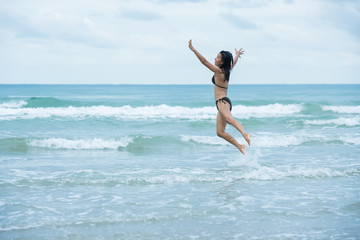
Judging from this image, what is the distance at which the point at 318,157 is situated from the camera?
11.5 metres

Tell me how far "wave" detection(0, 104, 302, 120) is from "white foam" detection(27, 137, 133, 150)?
9.21 metres

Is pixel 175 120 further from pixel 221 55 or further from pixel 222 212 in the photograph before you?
pixel 222 212

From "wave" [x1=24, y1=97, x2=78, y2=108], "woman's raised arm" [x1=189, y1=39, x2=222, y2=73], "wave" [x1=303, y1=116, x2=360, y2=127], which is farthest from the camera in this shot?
"wave" [x1=24, y1=97, x2=78, y2=108]

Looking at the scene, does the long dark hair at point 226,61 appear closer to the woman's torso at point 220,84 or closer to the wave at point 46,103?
the woman's torso at point 220,84

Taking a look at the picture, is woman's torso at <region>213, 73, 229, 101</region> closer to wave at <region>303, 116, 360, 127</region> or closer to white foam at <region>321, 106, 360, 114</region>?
wave at <region>303, 116, 360, 127</region>

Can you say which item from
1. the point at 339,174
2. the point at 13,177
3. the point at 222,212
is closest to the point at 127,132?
the point at 13,177

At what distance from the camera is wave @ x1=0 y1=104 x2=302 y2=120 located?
80.3 ft

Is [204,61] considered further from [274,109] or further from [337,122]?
[274,109]

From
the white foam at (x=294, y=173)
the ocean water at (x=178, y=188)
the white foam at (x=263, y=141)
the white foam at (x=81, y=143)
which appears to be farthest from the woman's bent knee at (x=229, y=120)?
the white foam at (x=81, y=143)

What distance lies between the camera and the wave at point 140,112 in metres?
24.5

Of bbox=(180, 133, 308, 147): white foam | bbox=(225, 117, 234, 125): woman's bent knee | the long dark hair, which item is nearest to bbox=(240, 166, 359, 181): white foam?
bbox=(225, 117, 234, 125): woman's bent knee

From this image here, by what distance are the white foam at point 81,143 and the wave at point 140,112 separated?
9.21 metres

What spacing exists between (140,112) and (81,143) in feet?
46.2

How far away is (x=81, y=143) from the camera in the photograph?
1420cm
